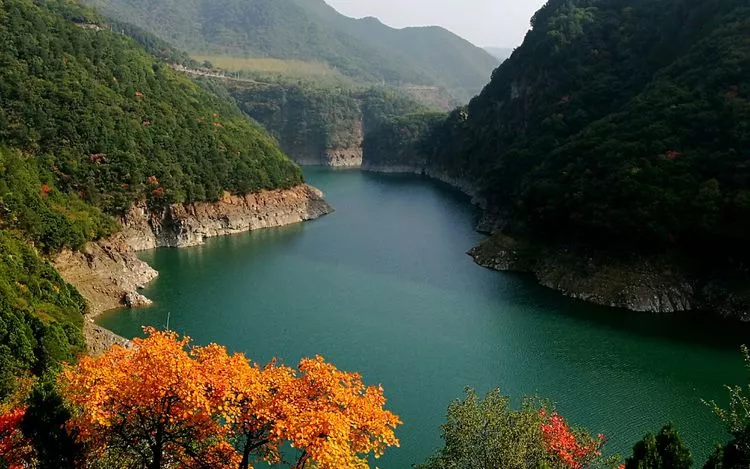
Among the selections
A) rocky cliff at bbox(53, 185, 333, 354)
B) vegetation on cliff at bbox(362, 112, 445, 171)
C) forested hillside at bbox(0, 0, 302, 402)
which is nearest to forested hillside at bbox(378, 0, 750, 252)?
rocky cliff at bbox(53, 185, 333, 354)

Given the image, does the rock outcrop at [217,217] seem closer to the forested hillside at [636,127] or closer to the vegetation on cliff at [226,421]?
the forested hillside at [636,127]

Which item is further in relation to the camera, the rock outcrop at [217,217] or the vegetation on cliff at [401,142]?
the vegetation on cliff at [401,142]

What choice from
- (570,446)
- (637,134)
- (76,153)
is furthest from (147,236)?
→ (570,446)

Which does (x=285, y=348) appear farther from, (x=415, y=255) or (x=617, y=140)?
(x=617, y=140)

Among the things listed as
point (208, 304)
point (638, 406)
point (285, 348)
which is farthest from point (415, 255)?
point (638, 406)

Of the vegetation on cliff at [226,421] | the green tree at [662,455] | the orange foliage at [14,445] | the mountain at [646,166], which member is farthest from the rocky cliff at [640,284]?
the orange foliage at [14,445]

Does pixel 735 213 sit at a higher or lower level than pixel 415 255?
higher
